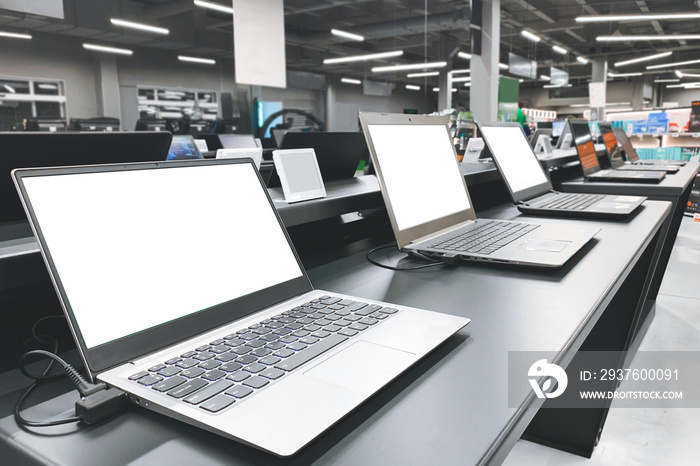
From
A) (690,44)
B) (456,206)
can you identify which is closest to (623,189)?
(456,206)

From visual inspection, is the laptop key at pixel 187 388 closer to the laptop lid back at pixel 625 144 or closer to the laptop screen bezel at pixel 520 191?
the laptop screen bezel at pixel 520 191

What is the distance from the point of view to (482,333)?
0.66 metres

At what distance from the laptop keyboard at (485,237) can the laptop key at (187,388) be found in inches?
24.9

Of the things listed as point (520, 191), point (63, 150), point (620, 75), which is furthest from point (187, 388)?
point (620, 75)

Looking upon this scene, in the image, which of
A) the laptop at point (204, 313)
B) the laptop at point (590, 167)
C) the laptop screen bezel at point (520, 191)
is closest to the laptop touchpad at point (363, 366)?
the laptop at point (204, 313)

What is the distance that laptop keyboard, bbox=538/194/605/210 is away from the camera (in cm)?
153

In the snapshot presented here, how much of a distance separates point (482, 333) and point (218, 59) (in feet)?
24.3

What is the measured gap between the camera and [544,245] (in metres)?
1.06

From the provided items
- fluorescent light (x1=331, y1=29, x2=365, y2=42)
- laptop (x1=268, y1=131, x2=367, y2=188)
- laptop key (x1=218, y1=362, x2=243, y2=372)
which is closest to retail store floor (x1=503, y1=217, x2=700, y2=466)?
laptop (x1=268, y1=131, x2=367, y2=188)

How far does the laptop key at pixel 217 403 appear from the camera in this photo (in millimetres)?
434

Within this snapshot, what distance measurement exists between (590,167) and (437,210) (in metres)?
1.66

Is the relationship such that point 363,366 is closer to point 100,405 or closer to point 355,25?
point 100,405

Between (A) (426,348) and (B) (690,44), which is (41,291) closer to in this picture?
(A) (426,348)

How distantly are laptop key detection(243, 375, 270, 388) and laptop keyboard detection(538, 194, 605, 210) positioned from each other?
126 centimetres
